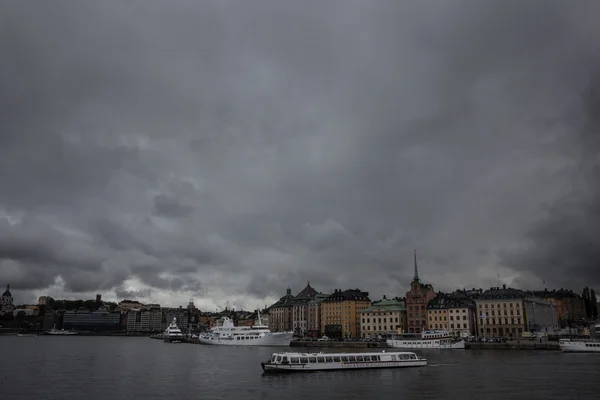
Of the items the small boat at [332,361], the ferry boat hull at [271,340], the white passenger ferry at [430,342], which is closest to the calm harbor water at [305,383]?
the small boat at [332,361]

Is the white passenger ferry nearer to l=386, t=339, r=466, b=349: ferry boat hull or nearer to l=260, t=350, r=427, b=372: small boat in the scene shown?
l=386, t=339, r=466, b=349: ferry boat hull

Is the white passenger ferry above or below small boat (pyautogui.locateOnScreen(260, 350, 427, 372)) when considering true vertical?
above

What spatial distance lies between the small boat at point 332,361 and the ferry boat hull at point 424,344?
62.6m

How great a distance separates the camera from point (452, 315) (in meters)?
188

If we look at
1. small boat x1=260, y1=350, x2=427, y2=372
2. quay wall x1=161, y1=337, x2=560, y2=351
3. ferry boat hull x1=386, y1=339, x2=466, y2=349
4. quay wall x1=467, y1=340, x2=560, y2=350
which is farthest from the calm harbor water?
ferry boat hull x1=386, y1=339, x2=466, y2=349

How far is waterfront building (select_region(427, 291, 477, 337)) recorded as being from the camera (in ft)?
609

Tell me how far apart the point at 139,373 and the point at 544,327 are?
511 feet

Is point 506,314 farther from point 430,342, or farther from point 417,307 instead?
point 430,342

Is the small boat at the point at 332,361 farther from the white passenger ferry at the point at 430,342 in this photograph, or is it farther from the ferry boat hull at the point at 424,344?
the white passenger ferry at the point at 430,342

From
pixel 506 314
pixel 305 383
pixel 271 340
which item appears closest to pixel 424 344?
pixel 506 314

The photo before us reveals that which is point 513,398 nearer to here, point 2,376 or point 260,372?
point 260,372

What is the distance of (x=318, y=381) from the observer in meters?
70.1

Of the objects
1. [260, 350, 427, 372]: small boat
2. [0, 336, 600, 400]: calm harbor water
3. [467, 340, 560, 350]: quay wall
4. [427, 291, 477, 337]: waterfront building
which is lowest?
[0, 336, 600, 400]: calm harbor water

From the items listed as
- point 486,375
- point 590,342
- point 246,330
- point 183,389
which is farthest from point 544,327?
point 183,389
